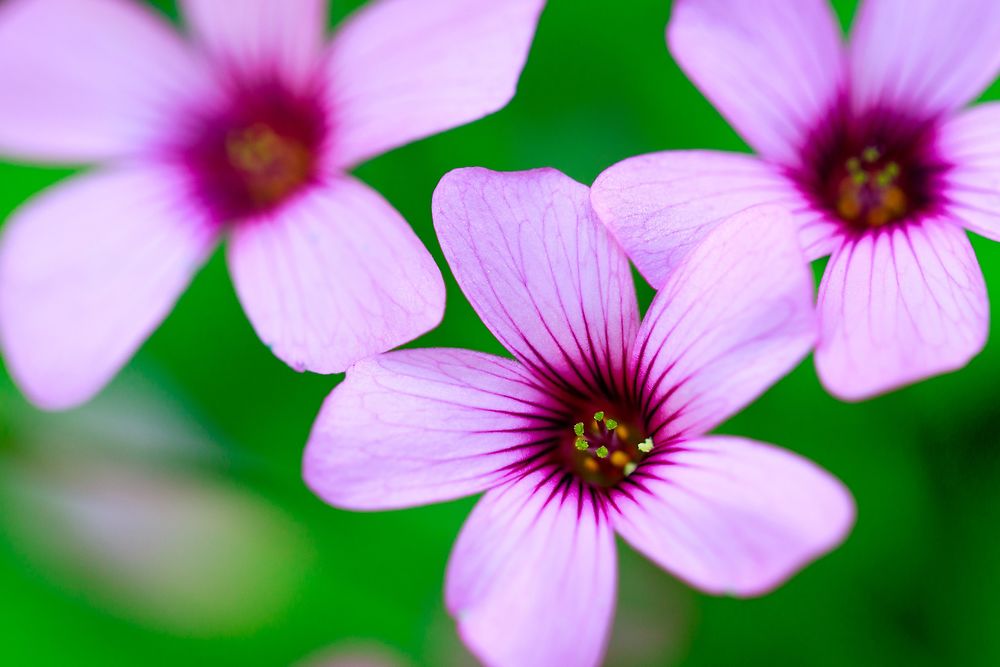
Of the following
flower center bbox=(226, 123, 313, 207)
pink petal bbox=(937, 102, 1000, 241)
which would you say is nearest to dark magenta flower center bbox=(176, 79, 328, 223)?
flower center bbox=(226, 123, 313, 207)

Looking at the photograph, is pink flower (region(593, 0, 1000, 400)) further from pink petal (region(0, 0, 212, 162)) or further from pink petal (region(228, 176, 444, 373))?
pink petal (region(0, 0, 212, 162))

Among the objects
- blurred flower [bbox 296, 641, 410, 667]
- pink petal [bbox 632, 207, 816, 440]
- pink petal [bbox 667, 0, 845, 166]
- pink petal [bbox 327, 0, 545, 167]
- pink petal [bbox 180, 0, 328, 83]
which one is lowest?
blurred flower [bbox 296, 641, 410, 667]

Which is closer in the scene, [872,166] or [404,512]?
[872,166]

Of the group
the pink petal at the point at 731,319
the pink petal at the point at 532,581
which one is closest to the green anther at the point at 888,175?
the pink petal at the point at 731,319

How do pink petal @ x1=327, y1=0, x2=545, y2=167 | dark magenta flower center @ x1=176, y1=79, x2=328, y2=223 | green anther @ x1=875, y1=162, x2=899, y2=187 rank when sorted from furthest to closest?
dark magenta flower center @ x1=176, y1=79, x2=328, y2=223
green anther @ x1=875, y1=162, x2=899, y2=187
pink petal @ x1=327, y1=0, x2=545, y2=167

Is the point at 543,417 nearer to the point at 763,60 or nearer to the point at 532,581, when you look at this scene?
the point at 532,581

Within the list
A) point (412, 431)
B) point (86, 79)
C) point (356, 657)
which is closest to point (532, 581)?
point (412, 431)

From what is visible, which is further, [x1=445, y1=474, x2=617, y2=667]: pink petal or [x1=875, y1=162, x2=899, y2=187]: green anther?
[x1=875, y1=162, x2=899, y2=187]: green anther
